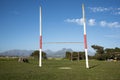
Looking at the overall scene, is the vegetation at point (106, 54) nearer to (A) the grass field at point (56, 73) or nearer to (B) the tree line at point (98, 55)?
(B) the tree line at point (98, 55)

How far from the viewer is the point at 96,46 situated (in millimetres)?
45625

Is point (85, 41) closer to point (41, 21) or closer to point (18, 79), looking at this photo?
point (41, 21)

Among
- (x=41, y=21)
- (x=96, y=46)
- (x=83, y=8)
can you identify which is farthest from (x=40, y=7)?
(x=96, y=46)

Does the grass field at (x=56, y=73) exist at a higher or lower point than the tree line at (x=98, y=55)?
lower

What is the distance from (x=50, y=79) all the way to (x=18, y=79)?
3.26 feet

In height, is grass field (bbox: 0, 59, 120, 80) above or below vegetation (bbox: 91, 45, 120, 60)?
below

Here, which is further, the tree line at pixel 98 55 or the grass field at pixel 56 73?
the tree line at pixel 98 55

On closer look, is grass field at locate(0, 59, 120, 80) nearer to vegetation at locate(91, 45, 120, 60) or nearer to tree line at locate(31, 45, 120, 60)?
tree line at locate(31, 45, 120, 60)

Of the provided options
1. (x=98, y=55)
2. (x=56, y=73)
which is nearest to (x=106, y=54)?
(x=98, y=55)

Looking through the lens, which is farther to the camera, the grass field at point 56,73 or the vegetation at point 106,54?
the vegetation at point 106,54

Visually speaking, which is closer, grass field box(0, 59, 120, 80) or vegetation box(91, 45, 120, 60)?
grass field box(0, 59, 120, 80)

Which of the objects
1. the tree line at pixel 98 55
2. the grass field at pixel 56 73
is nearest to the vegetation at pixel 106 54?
the tree line at pixel 98 55

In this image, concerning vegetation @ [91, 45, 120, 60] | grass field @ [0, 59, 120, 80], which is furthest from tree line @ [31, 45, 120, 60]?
grass field @ [0, 59, 120, 80]

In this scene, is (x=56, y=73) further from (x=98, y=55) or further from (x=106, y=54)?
(x=98, y=55)
